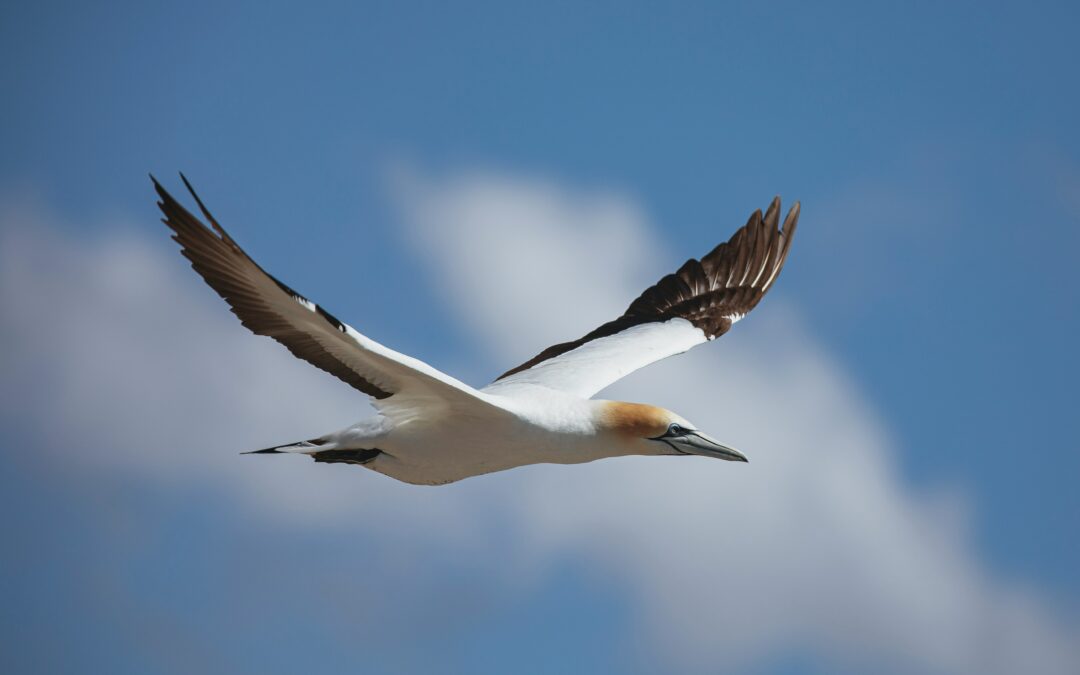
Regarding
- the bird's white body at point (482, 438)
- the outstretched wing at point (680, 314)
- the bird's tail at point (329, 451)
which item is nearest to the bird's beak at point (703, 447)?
the bird's white body at point (482, 438)

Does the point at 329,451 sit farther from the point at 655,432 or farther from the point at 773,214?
the point at 773,214

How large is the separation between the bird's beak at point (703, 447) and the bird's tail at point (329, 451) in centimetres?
229

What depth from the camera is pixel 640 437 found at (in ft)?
34.3

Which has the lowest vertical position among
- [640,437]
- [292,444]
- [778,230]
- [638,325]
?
[292,444]

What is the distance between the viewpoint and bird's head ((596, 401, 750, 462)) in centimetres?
1037

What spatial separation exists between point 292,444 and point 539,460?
71.5 inches

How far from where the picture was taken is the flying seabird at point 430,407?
29.7ft

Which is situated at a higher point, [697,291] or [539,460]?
[697,291]

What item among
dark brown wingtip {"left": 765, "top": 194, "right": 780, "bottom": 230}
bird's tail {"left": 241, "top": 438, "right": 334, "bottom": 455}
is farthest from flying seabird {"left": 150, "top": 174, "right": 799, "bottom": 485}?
dark brown wingtip {"left": 765, "top": 194, "right": 780, "bottom": 230}

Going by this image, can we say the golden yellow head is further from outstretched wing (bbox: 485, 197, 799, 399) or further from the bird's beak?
outstretched wing (bbox: 485, 197, 799, 399)

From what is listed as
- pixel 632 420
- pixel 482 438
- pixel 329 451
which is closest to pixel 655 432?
pixel 632 420

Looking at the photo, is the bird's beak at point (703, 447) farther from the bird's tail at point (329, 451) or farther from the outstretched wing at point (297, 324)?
the bird's tail at point (329, 451)

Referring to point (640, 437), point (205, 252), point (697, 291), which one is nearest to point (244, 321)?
point (205, 252)

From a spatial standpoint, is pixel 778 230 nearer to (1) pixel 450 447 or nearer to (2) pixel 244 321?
(1) pixel 450 447
